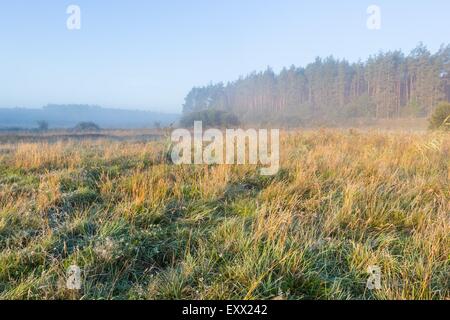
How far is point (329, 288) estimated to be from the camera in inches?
77.5

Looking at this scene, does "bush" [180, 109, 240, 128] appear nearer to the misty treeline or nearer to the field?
the misty treeline

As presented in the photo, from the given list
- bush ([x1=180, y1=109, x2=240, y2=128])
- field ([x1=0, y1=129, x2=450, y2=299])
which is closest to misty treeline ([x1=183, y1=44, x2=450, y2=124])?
bush ([x1=180, y1=109, x2=240, y2=128])

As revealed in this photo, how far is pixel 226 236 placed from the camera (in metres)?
2.59

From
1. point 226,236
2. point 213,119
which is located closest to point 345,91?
point 213,119

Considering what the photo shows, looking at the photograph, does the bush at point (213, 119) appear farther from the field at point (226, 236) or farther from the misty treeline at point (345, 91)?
the field at point (226, 236)

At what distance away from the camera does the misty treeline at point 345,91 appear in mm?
46031

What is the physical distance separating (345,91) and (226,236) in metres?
63.7

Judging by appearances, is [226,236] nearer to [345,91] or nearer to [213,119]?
[213,119]

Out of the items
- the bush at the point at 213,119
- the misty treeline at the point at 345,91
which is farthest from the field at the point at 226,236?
the misty treeline at the point at 345,91

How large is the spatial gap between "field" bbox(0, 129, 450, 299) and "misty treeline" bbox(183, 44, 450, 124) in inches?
1736

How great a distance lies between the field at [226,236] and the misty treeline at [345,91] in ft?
145

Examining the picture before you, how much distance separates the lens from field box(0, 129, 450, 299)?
199cm
